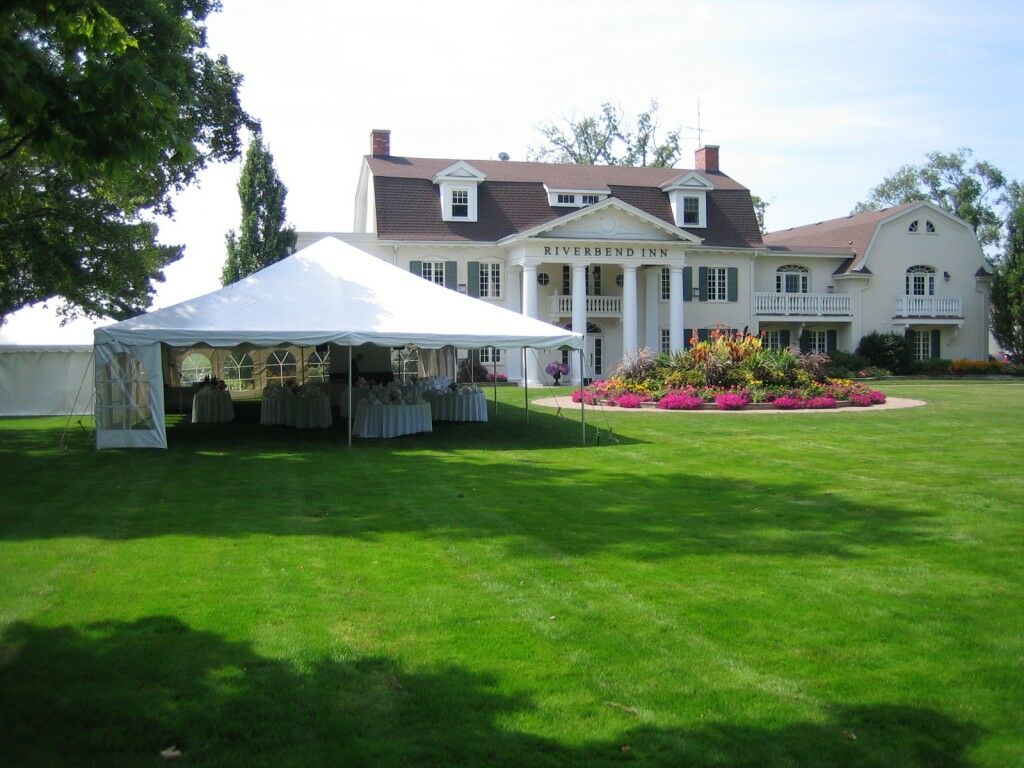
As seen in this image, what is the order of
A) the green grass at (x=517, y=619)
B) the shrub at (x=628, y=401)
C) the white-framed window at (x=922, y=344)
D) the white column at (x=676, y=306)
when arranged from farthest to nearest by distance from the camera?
the white-framed window at (x=922, y=344) → the white column at (x=676, y=306) → the shrub at (x=628, y=401) → the green grass at (x=517, y=619)

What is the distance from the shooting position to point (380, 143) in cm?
3938

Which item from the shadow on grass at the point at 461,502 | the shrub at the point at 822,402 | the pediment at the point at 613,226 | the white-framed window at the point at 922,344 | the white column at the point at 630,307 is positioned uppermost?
the pediment at the point at 613,226

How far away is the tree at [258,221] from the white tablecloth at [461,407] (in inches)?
757

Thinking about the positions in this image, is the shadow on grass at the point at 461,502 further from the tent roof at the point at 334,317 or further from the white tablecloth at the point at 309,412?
the white tablecloth at the point at 309,412

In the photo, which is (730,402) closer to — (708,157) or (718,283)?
(718,283)

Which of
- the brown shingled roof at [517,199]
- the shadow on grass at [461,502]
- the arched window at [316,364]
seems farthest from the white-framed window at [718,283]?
the shadow on grass at [461,502]

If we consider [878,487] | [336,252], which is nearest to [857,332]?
[336,252]

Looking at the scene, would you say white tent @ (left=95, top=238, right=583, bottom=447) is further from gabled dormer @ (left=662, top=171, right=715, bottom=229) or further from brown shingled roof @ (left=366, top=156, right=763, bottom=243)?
A: gabled dormer @ (left=662, top=171, right=715, bottom=229)

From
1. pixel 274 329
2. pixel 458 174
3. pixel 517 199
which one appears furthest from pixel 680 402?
pixel 517 199

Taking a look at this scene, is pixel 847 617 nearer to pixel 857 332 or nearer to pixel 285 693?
pixel 285 693

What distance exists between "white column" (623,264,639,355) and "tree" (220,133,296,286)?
507 inches

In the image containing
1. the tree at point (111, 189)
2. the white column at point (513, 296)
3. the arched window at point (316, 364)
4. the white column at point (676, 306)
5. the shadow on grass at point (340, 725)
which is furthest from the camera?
the white column at point (676, 306)

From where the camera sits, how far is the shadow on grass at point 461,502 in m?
8.09

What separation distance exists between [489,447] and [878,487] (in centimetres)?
648
